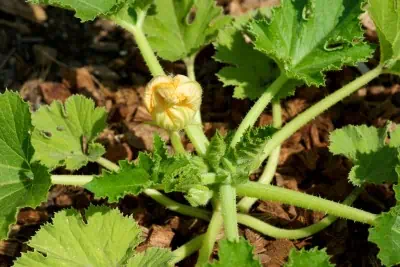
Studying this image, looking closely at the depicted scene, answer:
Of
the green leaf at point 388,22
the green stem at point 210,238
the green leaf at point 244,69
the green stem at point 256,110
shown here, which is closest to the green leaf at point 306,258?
the green stem at point 210,238

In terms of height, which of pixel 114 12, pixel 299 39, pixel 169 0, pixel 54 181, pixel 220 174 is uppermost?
pixel 169 0

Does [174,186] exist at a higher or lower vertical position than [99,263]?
higher

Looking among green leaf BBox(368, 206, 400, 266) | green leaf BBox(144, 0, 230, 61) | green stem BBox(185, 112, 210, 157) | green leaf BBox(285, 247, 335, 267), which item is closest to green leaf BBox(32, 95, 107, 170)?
green stem BBox(185, 112, 210, 157)

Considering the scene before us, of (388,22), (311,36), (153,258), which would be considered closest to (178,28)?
(311,36)

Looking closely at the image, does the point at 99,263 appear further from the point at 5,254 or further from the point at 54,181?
the point at 5,254

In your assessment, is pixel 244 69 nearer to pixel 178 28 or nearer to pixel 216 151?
pixel 178 28

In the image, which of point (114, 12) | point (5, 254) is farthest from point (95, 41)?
point (5, 254)

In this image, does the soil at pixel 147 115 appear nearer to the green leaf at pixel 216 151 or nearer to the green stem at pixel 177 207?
the green stem at pixel 177 207
